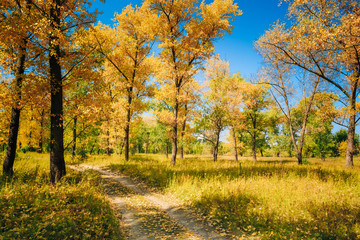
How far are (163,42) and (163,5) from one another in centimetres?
246

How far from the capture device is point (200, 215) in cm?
614

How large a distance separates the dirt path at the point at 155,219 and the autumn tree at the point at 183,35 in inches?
234

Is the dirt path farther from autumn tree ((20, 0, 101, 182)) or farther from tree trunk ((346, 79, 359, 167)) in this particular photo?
tree trunk ((346, 79, 359, 167))

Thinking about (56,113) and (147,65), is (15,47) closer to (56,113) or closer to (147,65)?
(56,113)

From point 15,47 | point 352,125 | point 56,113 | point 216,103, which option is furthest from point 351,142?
point 15,47

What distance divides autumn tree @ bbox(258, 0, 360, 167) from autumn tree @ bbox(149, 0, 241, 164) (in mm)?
3568

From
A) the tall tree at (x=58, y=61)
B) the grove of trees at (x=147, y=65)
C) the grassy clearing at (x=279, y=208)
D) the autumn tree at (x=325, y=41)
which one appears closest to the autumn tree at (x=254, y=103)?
the grove of trees at (x=147, y=65)

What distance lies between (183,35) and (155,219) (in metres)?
12.1

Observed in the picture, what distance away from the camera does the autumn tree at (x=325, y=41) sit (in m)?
6.80

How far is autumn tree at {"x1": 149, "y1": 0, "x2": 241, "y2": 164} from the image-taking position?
1195 cm

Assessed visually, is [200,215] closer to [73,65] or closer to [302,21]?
[73,65]

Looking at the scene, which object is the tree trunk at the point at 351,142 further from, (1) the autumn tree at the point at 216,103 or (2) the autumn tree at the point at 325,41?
(1) the autumn tree at the point at 216,103

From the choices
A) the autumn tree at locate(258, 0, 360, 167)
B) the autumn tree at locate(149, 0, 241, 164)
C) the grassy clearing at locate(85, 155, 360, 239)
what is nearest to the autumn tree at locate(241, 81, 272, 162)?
the autumn tree at locate(258, 0, 360, 167)

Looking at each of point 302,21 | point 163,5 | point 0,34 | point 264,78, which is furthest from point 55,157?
point 264,78
